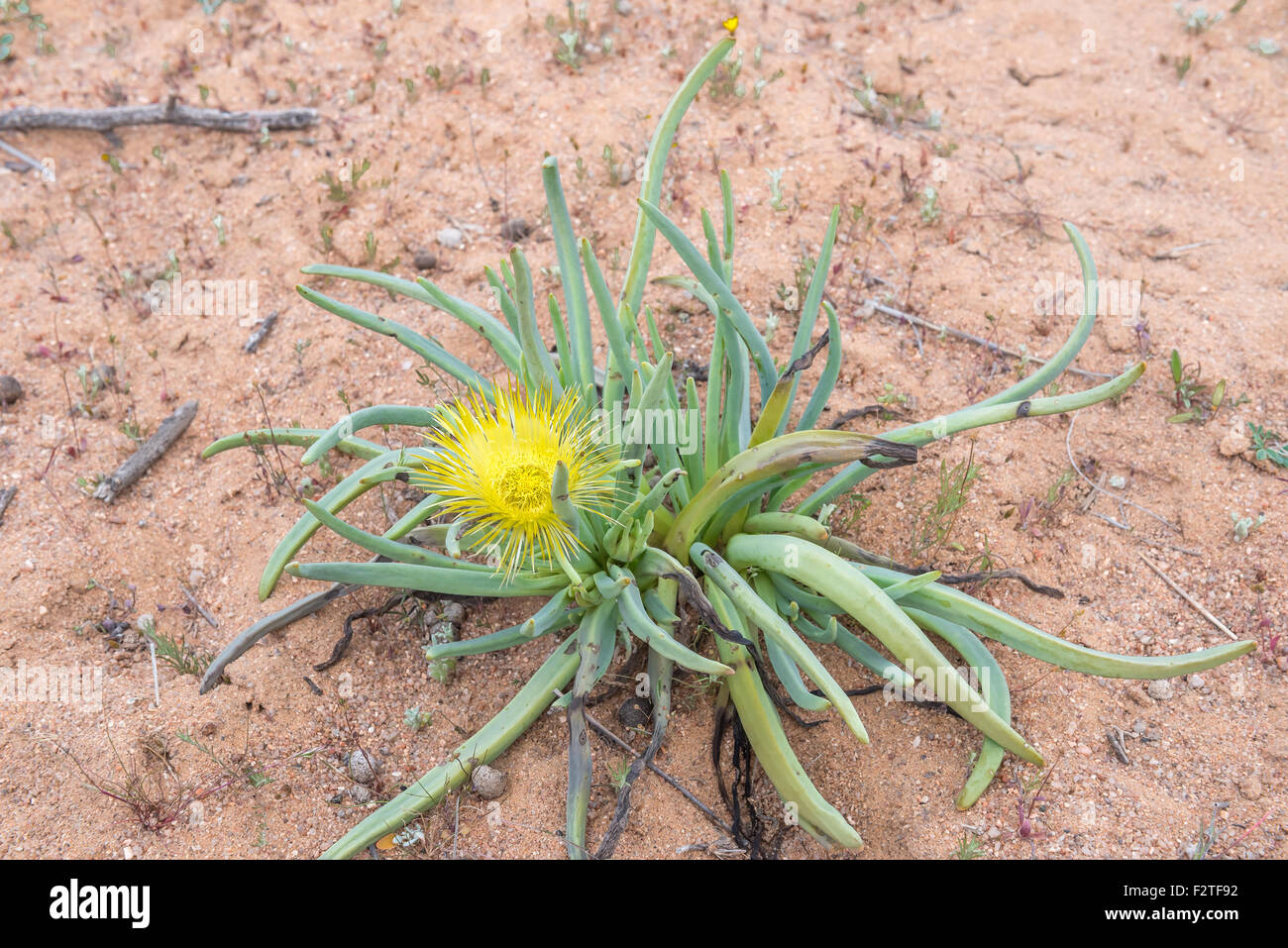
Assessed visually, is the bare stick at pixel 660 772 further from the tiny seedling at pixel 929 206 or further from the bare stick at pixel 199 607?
the tiny seedling at pixel 929 206

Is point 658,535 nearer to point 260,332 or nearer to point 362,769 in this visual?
point 362,769

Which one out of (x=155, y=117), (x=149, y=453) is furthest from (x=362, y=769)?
(x=155, y=117)

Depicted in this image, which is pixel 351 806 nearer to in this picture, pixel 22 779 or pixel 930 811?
pixel 22 779

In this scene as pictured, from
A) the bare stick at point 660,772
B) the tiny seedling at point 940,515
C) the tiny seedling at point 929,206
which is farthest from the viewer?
the tiny seedling at point 929,206

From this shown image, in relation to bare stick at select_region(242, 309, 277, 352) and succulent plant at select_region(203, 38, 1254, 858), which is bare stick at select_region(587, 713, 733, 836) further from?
bare stick at select_region(242, 309, 277, 352)

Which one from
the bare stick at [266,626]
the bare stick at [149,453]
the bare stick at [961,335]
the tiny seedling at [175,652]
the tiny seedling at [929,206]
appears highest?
the tiny seedling at [929,206]

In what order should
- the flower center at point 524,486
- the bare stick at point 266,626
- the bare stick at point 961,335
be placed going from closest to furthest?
the flower center at point 524,486
the bare stick at point 266,626
the bare stick at point 961,335

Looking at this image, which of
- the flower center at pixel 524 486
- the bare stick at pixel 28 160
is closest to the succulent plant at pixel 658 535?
the flower center at pixel 524 486
